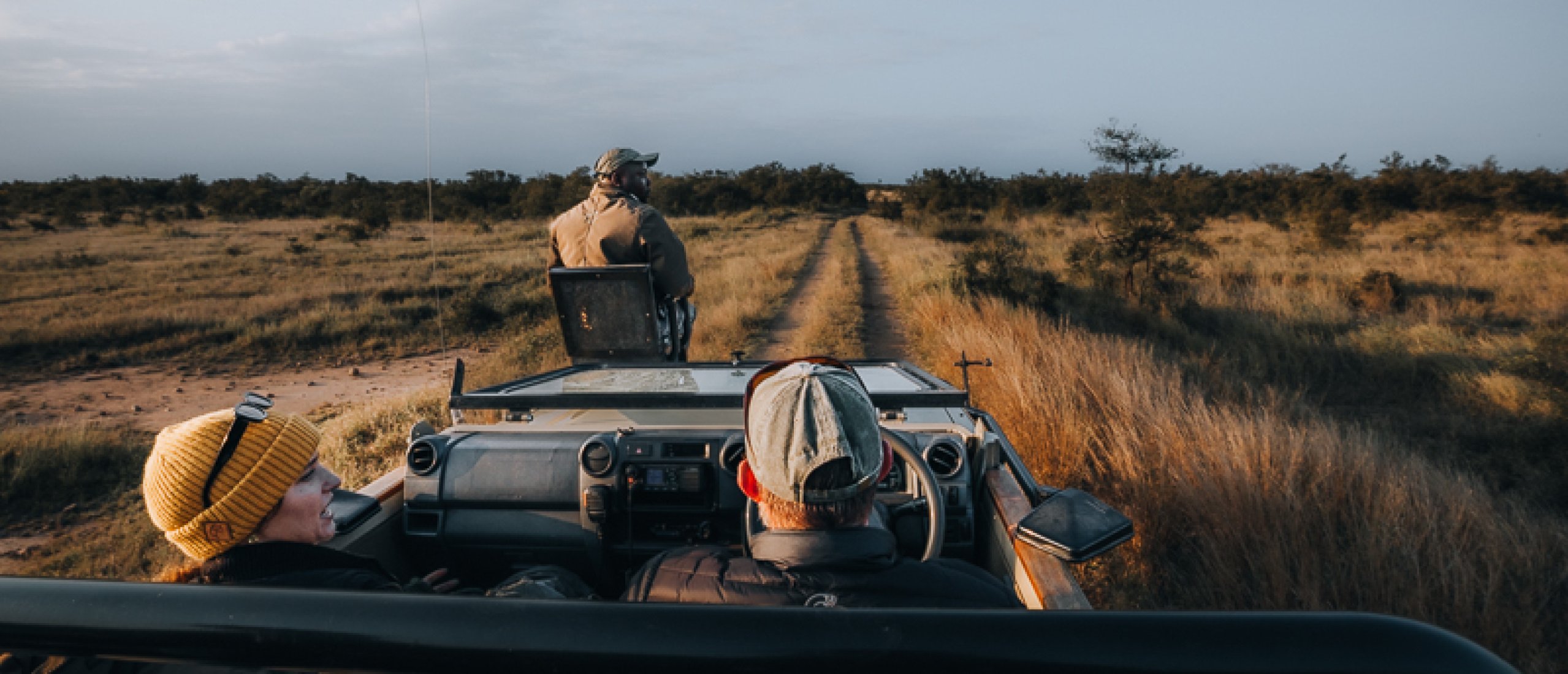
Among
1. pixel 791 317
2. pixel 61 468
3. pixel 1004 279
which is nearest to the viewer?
pixel 61 468

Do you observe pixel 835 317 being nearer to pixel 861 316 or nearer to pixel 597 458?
pixel 861 316

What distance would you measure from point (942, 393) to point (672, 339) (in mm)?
3567

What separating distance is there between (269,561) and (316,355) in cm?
1075

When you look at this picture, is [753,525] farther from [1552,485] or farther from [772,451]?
[1552,485]

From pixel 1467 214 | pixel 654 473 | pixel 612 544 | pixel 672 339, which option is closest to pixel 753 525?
pixel 654 473

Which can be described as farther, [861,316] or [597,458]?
[861,316]

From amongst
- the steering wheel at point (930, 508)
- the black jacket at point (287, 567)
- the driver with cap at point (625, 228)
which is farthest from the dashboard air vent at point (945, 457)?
the driver with cap at point (625, 228)

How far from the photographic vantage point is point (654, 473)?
2705 millimetres

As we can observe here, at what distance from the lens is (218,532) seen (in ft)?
5.65

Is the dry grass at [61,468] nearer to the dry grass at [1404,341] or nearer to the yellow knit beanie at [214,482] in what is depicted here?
the yellow knit beanie at [214,482]

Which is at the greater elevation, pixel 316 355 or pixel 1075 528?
pixel 1075 528

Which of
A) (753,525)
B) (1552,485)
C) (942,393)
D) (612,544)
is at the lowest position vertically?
(1552,485)

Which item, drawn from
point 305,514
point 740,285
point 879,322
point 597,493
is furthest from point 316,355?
point 305,514

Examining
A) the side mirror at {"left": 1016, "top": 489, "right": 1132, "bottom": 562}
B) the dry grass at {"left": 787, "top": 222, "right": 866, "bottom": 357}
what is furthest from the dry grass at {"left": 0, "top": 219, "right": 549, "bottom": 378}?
the side mirror at {"left": 1016, "top": 489, "right": 1132, "bottom": 562}
